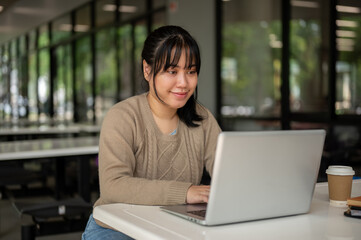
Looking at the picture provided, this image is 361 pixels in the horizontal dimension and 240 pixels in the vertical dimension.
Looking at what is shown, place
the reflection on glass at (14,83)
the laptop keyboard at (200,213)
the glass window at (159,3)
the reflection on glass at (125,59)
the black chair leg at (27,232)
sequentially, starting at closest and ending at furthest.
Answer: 1. the laptop keyboard at (200,213)
2. the black chair leg at (27,232)
3. the glass window at (159,3)
4. the reflection on glass at (125,59)
5. the reflection on glass at (14,83)

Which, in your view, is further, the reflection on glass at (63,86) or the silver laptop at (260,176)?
the reflection on glass at (63,86)

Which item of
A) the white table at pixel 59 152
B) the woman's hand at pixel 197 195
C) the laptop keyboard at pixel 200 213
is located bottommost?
the white table at pixel 59 152

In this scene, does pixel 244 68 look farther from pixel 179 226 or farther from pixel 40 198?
pixel 179 226

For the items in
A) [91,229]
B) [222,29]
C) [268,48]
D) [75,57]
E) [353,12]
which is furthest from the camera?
[75,57]

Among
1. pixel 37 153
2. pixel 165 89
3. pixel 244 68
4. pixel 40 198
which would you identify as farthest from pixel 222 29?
pixel 165 89

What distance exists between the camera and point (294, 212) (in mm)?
1548

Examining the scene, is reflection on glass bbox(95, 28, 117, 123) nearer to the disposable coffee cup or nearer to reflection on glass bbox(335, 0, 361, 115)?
reflection on glass bbox(335, 0, 361, 115)

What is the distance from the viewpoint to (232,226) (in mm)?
1412

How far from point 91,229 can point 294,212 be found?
70 centimetres

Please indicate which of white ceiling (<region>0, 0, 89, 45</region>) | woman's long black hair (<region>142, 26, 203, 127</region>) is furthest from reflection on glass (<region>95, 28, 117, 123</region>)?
woman's long black hair (<region>142, 26, 203, 127</region>)

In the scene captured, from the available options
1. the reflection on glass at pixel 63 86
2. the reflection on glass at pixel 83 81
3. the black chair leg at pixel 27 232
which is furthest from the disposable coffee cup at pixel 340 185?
the reflection on glass at pixel 63 86

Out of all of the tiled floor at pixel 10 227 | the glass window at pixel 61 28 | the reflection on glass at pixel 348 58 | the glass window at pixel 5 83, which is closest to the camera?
the tiled floor at pixel 10 227

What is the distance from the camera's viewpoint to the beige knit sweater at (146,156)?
5.57ft

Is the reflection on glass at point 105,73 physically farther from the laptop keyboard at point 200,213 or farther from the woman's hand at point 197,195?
the laptop keyboard at point 200,213
